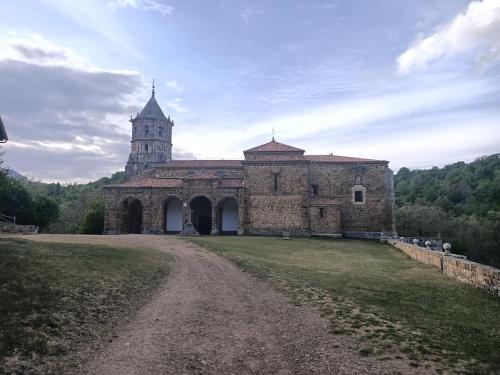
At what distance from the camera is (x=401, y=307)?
8.99 meters

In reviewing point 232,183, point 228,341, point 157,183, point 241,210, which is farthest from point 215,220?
point 228,341

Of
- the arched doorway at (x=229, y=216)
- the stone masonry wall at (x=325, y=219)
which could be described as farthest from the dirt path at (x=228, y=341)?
the arched doorway at (x=229, y=216)

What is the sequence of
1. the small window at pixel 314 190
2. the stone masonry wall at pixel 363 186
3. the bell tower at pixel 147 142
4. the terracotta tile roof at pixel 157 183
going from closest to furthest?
the terracotta tile roof at pixel 157 183
the stone masonry wall at pixel 363 186
the small window at pixel 314 190
the bell tower at pixel 147 142

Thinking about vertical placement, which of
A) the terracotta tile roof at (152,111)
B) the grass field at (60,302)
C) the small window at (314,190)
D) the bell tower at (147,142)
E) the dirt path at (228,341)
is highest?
the terracotta tile roof at (152,111)

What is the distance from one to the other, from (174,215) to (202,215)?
8.68ft

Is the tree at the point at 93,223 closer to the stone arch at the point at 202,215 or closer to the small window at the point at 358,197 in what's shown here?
the stone arch at the point at 202,215

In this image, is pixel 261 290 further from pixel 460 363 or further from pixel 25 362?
pixel 25 362

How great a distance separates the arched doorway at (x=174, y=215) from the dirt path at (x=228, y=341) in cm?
2445

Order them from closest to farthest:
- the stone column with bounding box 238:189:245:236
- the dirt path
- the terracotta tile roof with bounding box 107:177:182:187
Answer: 1. the dirt path
2. the stone column with bounding box 238:189:245:236
3. the terracotta tile roof with bounding box 107:177:182:187

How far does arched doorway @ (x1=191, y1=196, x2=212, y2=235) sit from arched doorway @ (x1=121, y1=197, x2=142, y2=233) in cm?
533

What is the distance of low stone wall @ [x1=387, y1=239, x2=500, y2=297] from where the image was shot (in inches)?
411

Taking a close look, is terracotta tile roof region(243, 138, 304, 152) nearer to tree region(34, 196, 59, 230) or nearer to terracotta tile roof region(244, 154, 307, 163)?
terracotta tile roof region(244, 154, 307, 163)

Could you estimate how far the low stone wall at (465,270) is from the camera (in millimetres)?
10438

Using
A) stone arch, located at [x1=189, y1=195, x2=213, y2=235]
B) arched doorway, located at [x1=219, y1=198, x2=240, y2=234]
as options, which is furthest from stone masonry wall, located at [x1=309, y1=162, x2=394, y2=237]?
stone arch, located at [x1=189, y1=195, x2=213, y2=235]
